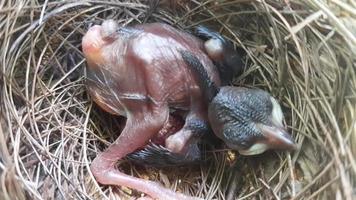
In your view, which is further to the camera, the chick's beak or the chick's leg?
the chick's leg

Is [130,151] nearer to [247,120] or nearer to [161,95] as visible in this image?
[161,95]

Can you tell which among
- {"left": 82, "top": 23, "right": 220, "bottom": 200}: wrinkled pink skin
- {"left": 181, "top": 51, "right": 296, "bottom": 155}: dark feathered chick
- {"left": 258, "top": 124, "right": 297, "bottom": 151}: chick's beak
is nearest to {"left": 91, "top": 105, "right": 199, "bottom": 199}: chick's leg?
{"left": 82, "top": 23, "right": 220, "bottom": 200}: wrinkled pink skin

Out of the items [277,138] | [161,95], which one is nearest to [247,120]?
[277,138]

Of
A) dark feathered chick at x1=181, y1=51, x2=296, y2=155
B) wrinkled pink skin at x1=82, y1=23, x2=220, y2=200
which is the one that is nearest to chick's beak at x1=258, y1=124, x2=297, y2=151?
dark feathered chick at x1=181, y1=51, x2=296, y2=155

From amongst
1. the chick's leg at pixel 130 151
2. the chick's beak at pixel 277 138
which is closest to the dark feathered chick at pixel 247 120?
the chick's beak at pixel 277 138

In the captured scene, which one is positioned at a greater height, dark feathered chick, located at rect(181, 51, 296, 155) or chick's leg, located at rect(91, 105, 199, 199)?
dark feathered chick, located at rect(181, 51, 296, 155)

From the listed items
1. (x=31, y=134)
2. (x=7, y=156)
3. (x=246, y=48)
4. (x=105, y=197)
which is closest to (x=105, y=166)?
(x=105, y=197)

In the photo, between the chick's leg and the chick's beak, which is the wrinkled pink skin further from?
the chick's beak

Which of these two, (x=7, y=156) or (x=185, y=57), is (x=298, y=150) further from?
(x=7, y=156)
